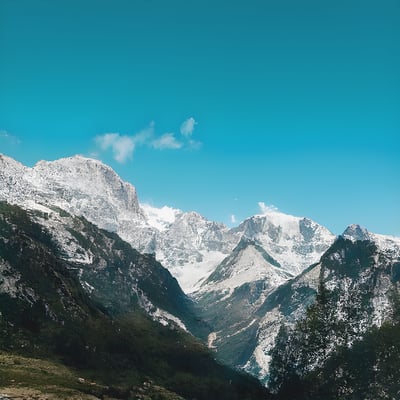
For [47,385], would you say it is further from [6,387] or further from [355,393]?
[355,393]

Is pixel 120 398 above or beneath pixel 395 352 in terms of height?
beneath

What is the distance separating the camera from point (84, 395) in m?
167

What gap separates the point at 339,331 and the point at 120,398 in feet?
296

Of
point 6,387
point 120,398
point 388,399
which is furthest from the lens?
point 120,398

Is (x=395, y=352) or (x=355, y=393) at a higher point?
(x=395, y=352)

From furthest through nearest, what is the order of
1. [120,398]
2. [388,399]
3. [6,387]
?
[120,398], [388,399], [6,387]

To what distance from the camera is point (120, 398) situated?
19012 centimetres

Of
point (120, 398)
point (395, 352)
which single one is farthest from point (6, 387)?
point (395, 352)

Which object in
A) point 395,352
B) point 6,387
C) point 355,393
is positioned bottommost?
point 6,387

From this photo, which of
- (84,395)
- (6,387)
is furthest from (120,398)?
(6,387)

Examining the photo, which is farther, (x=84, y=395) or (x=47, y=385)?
(x=47, y=385)

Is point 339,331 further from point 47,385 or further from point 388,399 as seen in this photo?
point 47,385

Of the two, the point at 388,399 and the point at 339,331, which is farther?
the point at 339,331

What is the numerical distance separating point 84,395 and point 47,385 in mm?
21348
